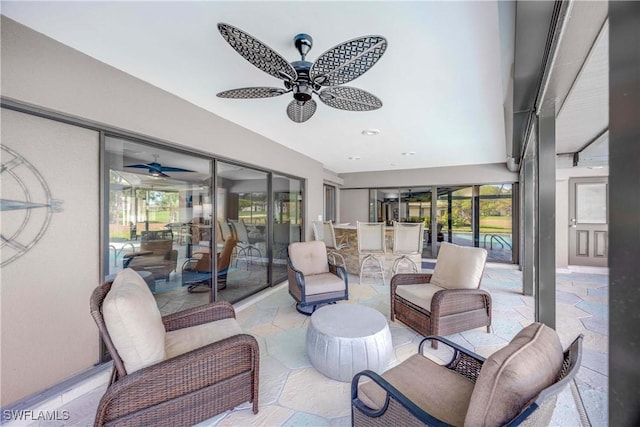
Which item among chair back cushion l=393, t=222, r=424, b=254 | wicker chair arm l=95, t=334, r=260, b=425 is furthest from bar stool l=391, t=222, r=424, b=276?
wicker chair arm l=95, t=334, r=260, b=425

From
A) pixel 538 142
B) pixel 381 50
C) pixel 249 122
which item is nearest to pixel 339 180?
pixel 249 122

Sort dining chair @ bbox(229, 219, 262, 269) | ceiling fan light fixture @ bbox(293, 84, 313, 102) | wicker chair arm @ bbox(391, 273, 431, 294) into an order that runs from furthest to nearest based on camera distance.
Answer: dining chair @ bbox(229, 219, 262, 269)
wicker chair arm @ bbox(391, 273, 431, 294)
ceiling fan light fixture @ bbox(293, 84, 313, 102)

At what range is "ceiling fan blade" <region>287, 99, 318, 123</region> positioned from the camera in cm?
225

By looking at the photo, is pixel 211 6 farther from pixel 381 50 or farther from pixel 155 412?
pixel 155 412

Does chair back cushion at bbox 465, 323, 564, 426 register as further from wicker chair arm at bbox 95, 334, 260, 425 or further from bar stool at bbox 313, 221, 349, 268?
bar stool at bbox 313, 221, 349, 268

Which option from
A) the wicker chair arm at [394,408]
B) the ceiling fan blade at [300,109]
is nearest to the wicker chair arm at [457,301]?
the wicker chair arm at [394,408]

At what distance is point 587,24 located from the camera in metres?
1.35

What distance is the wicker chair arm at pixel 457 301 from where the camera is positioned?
8.64ft

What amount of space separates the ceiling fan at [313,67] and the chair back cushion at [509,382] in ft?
5.13

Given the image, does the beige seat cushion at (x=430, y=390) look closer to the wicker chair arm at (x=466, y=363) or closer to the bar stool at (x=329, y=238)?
the wicker chair arm at (x=466, y=363)

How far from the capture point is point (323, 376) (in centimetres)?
225

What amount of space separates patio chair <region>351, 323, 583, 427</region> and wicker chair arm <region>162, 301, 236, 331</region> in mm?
1386

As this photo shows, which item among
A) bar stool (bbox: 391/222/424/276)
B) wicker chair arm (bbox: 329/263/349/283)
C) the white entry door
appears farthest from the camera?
the white entry door

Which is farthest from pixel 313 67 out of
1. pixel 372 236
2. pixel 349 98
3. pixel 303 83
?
pixel 372 236
